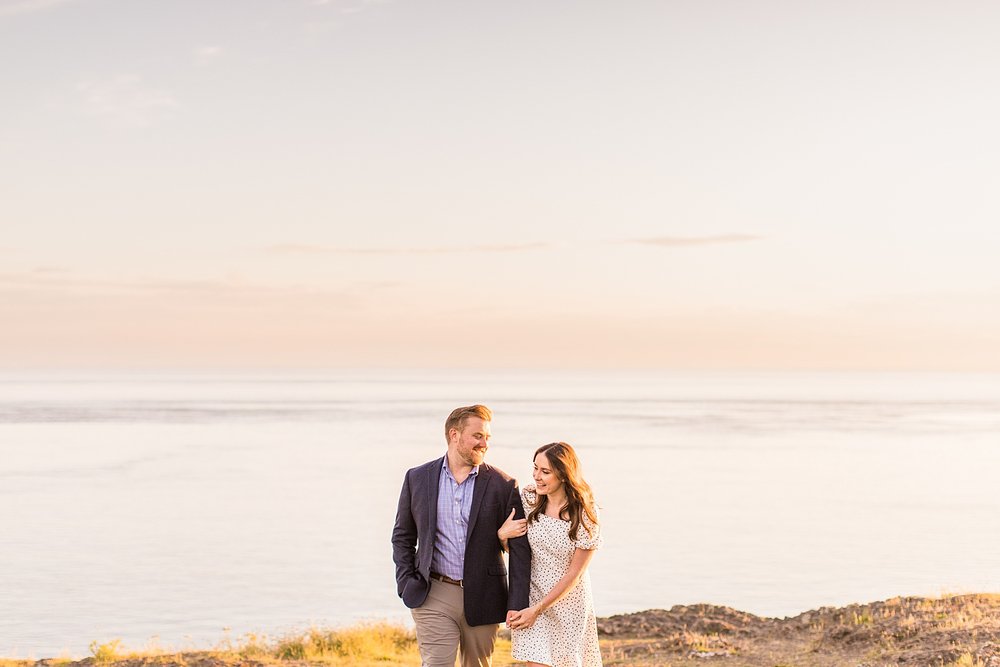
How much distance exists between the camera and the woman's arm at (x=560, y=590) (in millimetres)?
6625

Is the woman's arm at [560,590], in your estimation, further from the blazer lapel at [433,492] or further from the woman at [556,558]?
the blazer lapel at [433,492]

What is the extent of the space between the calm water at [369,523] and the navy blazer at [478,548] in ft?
35.7

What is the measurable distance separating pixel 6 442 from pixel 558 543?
2330 inches

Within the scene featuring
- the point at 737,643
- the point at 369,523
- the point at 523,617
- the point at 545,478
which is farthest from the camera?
the point at 369,523

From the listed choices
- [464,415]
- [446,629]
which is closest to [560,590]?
[446,629]

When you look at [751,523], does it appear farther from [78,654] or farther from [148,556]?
[78,654]

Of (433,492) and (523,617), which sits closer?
(523,617)

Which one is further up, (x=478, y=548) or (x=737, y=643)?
(x=478, y=548)

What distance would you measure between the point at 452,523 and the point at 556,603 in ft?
2.75

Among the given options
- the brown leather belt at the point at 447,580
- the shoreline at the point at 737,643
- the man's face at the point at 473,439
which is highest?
the man's face at the point at 473,439

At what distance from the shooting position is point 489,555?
21.8 ft

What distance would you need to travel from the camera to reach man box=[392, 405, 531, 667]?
6621mm

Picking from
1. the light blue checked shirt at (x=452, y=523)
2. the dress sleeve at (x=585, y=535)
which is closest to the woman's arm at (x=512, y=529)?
the light blue checked shirt at (x=452, y=523)

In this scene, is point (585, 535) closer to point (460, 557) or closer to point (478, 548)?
point (478, 548)
